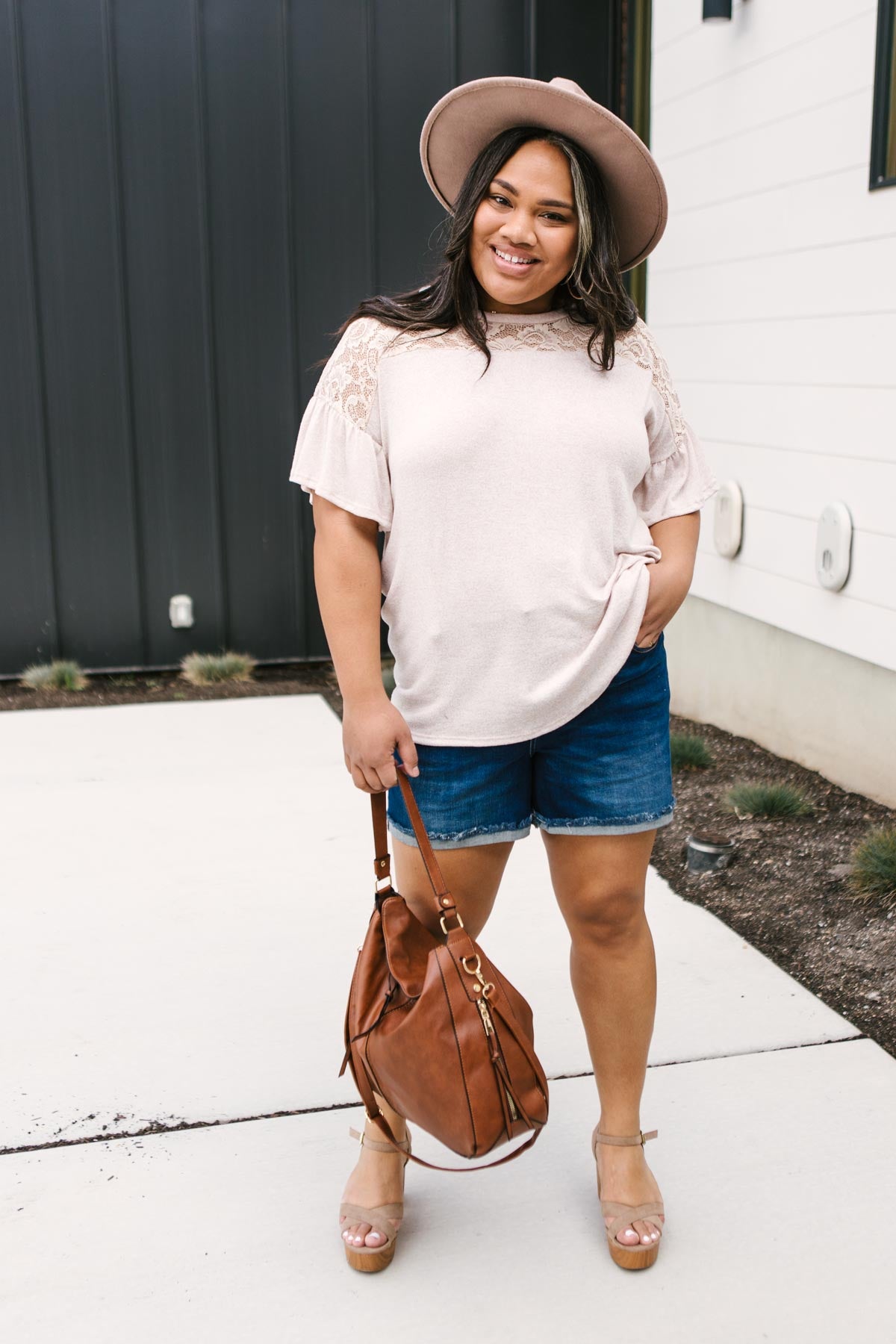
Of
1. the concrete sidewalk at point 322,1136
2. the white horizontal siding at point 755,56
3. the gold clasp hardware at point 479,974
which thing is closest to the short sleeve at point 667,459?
the gold clasp hardware at point 479,974

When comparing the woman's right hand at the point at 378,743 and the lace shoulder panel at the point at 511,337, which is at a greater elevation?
the lace shoulder panel at the point at 511,337

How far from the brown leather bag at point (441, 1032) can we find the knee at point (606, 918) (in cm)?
18

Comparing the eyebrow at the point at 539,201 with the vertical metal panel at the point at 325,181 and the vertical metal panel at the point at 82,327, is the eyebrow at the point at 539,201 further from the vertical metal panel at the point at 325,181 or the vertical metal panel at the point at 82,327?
the vertical metal panel at the point at 82,327

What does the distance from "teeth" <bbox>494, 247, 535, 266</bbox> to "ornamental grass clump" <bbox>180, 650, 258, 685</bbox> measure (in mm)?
3496

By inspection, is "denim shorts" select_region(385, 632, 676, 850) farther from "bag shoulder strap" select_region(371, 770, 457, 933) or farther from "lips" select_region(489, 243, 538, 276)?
"lips" select_region(489, 243, 538, 276)

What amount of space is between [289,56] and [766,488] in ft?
7.97

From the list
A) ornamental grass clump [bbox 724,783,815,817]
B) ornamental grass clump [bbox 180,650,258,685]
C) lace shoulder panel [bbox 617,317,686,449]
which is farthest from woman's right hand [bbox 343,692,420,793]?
ornamental grass clump [bbox 180,650,258,685]

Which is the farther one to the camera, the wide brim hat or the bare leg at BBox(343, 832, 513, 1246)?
the bare leg at BBox(343, 832, 513, 1246)

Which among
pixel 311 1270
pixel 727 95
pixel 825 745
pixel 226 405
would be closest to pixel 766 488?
pixel 825 745

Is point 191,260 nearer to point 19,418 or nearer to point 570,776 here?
point 19,418

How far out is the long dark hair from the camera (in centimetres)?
162

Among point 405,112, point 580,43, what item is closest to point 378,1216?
point 405,112

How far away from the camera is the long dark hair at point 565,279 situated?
1.62 m

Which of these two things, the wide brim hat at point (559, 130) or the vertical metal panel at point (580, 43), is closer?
the wide brim hat at point (559, 130)
